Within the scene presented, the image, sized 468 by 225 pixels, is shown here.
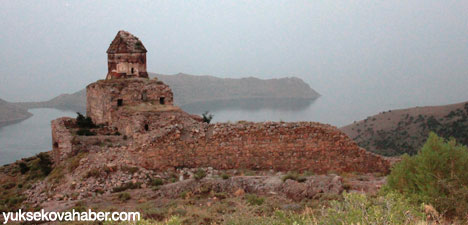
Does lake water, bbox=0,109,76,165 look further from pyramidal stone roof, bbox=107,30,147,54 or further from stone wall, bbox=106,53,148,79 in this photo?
pyramidal stone roof, bbox=107,30,147,54

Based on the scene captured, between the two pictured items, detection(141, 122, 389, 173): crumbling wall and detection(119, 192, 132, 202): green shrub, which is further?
detection(141, 122, 389, 173): crumbling wall

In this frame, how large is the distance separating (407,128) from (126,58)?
27253 mm

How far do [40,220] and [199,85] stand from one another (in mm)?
71346

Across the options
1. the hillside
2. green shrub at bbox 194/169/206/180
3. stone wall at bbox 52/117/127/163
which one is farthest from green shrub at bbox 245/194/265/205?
the hillside

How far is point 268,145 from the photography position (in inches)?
442

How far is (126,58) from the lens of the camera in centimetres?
1778

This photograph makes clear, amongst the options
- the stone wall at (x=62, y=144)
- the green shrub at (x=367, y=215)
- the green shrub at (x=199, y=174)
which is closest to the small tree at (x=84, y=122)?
the stone wall at (x=62, y=144)

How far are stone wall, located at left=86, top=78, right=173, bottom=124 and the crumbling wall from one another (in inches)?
223

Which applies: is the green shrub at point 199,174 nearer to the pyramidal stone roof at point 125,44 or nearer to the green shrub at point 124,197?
the green shrub at point 124,197

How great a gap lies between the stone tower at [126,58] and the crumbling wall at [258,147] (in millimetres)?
7799

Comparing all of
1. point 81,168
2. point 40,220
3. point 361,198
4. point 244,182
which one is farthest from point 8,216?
point 361,198

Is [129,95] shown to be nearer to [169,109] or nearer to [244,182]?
[169,109]

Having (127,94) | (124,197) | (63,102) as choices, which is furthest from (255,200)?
(63,102)

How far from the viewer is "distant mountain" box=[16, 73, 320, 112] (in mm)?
66188
